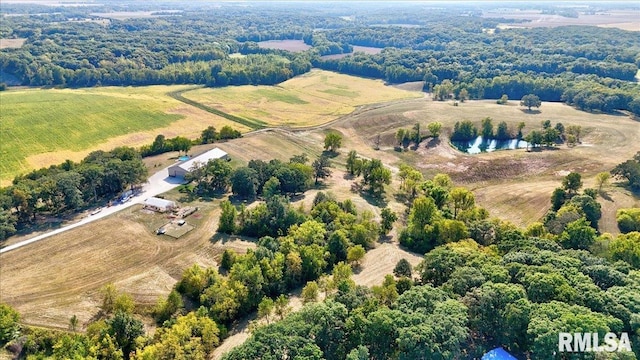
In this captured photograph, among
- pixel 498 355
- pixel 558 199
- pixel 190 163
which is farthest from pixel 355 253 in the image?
pixel 190 163

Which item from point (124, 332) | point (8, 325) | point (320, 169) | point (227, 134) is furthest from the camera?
point (227, 134)

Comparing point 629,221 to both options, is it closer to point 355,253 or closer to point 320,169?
point 355,253

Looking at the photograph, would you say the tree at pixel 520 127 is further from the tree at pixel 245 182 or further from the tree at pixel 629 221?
the tree at pixel 245 182

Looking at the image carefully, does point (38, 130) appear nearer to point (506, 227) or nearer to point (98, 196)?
point (98, 196)

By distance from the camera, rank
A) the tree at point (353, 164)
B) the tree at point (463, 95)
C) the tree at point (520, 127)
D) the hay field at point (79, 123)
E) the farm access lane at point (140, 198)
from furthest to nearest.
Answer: the tree at point (463, 95) < the tree at point (520, 127) < the hay field at point (79, 123) < the tree at point (353, 164) < the farm access lane at point (140, 198)

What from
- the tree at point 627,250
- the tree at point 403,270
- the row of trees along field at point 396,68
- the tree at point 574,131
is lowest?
the tree at point 403,270

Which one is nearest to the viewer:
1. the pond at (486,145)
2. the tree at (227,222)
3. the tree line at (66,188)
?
the tree line at (66,188)

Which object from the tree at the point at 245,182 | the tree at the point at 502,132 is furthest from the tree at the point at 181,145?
Result: the tree at the point at 502,132

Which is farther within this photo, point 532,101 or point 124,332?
point 532,101
